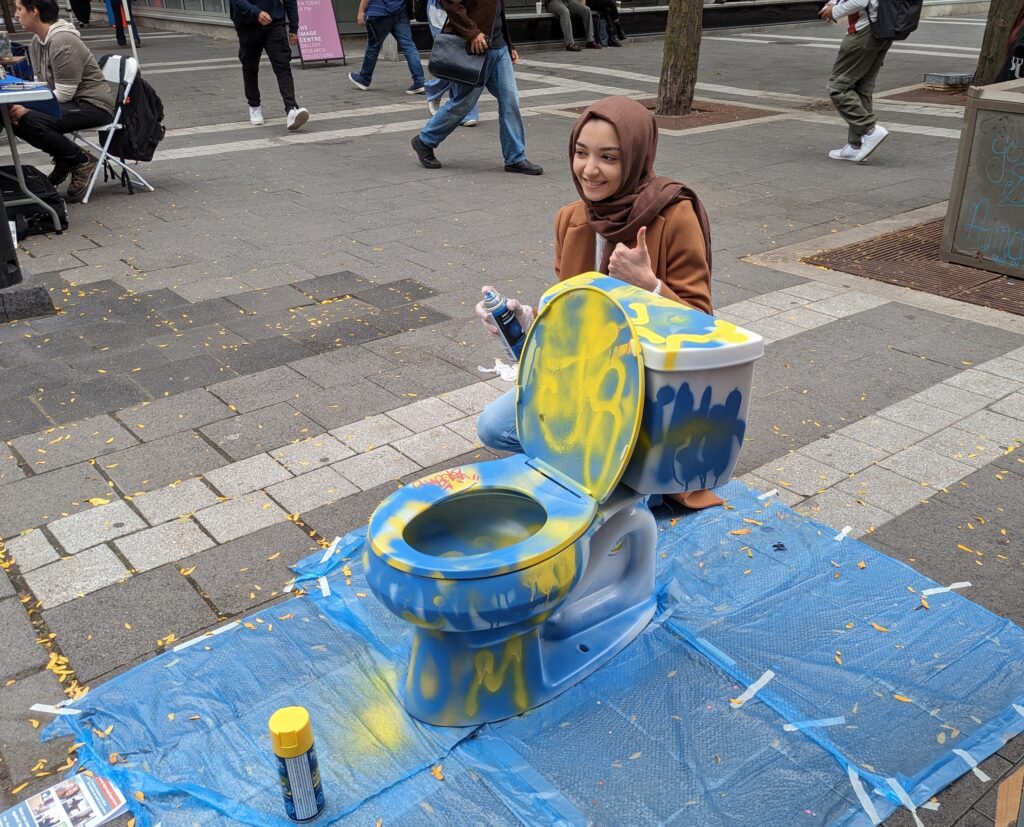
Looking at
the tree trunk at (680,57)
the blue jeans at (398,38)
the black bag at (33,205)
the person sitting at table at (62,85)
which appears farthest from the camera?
the blue jeans at (398,38)

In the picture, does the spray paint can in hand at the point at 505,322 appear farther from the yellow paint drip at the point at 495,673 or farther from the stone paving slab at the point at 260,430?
the stone paving slab at the point at 260,430

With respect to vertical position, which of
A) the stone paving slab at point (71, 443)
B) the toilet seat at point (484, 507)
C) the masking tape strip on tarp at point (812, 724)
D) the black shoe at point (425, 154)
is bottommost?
the masking tape strip on tarp at point (812, 724)

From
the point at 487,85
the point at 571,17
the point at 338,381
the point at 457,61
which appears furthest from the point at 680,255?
the point at 571,17

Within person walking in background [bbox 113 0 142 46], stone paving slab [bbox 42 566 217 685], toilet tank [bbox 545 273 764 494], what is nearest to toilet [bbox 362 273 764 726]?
toilet tank [bbox 545 273 764 494]

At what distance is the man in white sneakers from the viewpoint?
8.42 meters

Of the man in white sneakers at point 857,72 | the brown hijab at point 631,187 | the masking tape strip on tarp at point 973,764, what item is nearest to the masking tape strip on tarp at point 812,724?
the masking tape strip on tarp at point 973,764

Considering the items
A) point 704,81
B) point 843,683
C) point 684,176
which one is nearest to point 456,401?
point 843,683

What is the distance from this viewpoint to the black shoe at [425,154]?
8.97 metres

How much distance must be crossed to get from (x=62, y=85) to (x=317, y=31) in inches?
322

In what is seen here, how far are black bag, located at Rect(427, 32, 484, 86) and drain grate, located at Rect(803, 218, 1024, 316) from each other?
345 centimetres

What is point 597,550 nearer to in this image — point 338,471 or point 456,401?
point 338,471

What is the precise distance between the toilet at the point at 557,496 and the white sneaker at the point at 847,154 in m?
7.25

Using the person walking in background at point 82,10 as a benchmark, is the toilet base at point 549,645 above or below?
below

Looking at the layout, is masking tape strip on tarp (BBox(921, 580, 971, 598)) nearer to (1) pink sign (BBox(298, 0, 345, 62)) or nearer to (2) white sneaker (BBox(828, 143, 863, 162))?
(2) white sneaker (BBox(828, 143, 863, 162))
